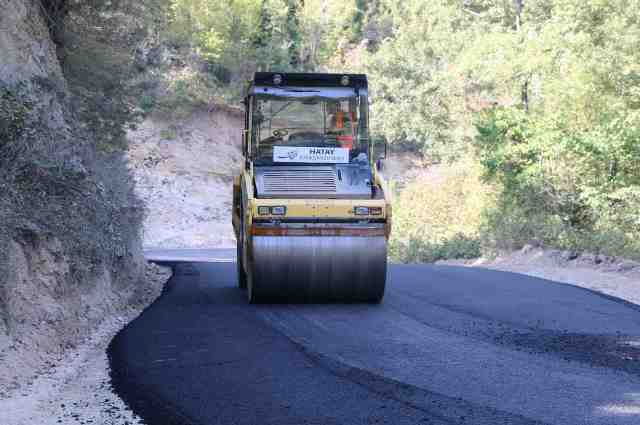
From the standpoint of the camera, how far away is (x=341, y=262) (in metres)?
10.7

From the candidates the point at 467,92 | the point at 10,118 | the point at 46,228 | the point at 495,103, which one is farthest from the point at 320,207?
the point at 467,92

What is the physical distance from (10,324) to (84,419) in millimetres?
2095

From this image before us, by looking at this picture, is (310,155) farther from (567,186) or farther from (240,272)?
(567,186)

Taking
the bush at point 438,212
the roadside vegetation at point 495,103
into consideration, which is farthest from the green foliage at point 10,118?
the bush at point 438,212

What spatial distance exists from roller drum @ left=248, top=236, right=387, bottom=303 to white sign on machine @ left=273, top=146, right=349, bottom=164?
1358 mm

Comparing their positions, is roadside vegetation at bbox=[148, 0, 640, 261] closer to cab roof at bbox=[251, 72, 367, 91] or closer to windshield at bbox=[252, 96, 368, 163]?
windshield at bbox=[252, 96, 368, 163]

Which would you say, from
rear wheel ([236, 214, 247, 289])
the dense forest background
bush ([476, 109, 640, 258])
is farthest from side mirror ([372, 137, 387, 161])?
bush ([476, 109, 640, 258])

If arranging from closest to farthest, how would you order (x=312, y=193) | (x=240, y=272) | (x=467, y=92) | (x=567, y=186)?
(x=312, y=193) → (x=240, y=272) → (x=567, y=186) → (x=467, y=92)

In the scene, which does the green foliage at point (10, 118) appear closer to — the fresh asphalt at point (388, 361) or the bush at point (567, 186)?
the fresh asphalt at point (388, 361)

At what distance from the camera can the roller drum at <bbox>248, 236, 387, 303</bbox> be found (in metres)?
10.6

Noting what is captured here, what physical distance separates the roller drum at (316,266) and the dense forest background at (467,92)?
8.09 m

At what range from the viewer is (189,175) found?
43.5 m

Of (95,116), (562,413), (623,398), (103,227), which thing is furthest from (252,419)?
(95,116)

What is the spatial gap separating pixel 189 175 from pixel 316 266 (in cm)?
3359
